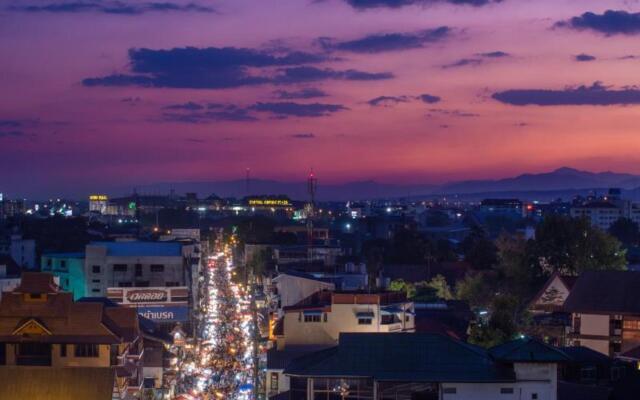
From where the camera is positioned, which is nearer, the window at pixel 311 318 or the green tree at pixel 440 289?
the window at pixel 311 318

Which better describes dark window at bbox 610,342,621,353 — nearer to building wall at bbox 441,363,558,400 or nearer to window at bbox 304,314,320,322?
window at bbox 304,314,320,322

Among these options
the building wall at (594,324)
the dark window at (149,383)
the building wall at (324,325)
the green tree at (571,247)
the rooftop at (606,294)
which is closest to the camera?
the dark window at (149,383)

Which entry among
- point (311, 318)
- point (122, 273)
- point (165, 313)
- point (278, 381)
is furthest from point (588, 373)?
point (122, 273)

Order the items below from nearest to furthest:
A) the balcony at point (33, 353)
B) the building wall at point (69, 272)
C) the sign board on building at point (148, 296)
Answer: the balcony at point (33, 353)
the sign board on building at point (148, 296)
the building wall at point (69, 272)

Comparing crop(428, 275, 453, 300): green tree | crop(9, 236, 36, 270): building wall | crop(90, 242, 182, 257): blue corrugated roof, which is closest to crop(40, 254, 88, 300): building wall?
crop(90, 242, 182, 257): blue corrugated roof

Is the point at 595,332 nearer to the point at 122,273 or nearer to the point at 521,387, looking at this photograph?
the point at 521,387

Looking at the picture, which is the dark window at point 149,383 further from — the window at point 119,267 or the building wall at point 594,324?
the window at point 119,267

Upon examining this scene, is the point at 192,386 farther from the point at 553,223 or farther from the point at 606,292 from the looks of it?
the point at 553,223

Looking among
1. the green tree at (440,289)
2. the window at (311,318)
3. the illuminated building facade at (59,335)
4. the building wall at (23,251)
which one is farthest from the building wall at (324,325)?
the building wall at (23,251)
